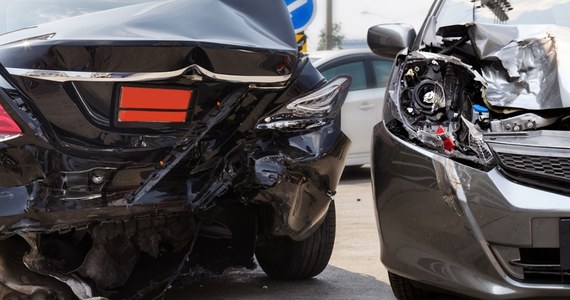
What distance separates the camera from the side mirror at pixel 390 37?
457 cm

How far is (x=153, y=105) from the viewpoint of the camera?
365 cm

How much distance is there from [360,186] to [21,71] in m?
7.14

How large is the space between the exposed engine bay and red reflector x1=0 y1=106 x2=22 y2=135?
1516 millimetres

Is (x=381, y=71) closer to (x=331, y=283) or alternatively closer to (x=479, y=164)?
(x=331, y=283)

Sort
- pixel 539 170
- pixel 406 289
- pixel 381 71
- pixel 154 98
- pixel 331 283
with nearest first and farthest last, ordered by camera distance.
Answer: pixel 539 170 → pixel 154 98 → pixel 406 289 → pixel 331 283 → pixel 381 71

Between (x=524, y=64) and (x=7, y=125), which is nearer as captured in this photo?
(x=7, y=125)

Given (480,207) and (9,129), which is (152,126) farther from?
(480,207)

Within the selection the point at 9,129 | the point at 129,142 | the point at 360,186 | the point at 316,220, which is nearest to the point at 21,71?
the point at 9,129

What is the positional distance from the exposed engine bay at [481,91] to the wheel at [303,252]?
1037mm

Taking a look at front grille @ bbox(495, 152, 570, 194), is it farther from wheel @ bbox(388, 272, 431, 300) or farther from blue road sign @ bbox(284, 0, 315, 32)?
blue road sign @ bbox(284, 0, 315, 32)

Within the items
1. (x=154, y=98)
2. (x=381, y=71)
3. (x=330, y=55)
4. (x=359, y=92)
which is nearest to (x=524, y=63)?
(x=154, y=98)

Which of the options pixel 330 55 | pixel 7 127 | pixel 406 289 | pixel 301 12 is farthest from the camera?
pixel 330 55

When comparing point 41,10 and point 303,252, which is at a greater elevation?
point 41,10

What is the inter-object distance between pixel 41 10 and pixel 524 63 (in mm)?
2076
